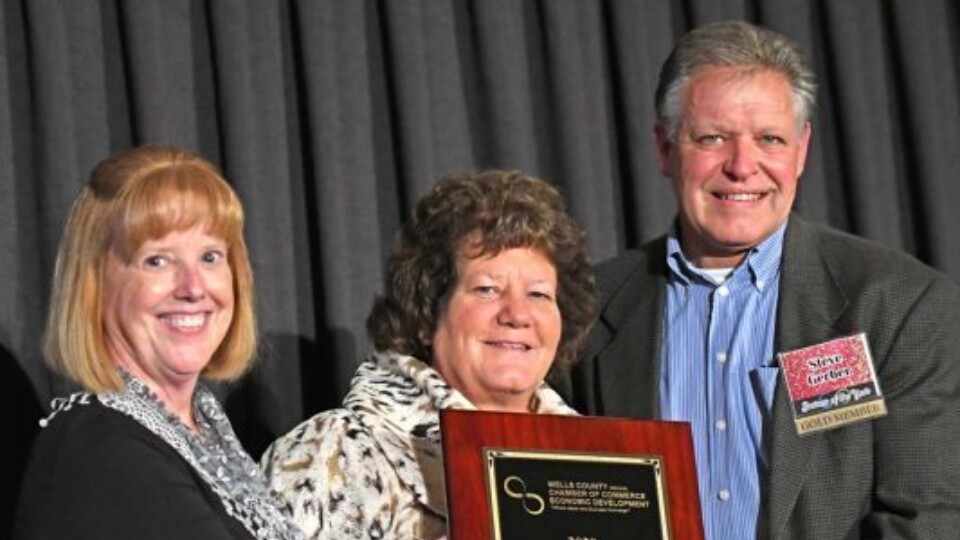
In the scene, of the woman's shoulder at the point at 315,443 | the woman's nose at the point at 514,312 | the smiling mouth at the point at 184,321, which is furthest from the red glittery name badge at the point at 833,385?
the smiling mouth at the point at 184,321

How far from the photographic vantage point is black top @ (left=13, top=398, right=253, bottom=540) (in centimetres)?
256

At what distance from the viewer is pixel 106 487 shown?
258cm

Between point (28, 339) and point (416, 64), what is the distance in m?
1.05

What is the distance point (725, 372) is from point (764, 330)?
0.12 m

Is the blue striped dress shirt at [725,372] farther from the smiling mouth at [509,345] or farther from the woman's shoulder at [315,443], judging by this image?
the woman's shoulder at [315,443]

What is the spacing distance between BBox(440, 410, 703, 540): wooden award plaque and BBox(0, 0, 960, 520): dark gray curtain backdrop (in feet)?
3.05

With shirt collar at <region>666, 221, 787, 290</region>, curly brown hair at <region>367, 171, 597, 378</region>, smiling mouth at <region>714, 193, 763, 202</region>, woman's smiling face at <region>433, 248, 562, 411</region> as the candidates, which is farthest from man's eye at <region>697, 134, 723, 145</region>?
woman's smiling face at <region>433, 248, 562, 411</region>

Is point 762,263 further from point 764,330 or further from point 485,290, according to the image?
point 485,290

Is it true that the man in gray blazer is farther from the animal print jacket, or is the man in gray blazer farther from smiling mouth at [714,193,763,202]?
the animal print jacket

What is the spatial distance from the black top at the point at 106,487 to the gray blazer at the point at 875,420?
3.73 feet

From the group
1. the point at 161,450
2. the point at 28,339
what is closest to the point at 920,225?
the point at 28,339

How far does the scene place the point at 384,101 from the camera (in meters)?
4.07

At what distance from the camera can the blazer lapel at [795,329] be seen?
11.1 ft

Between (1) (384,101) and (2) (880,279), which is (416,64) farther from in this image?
(2) (880,279)
